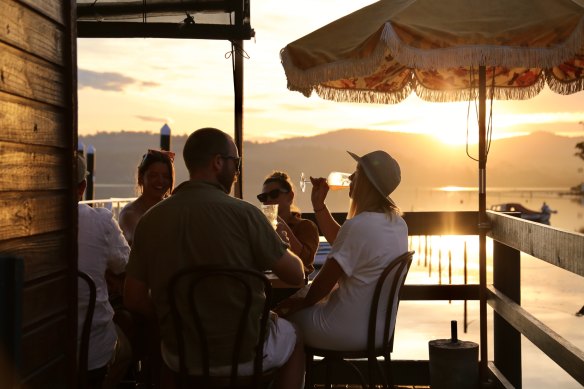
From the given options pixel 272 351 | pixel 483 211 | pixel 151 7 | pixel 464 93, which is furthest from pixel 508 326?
pixel 151 7

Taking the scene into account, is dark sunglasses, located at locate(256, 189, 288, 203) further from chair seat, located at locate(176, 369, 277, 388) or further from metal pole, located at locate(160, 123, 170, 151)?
metal pole, located at locate(160, 123, 170, 151)

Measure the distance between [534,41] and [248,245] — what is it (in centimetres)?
192

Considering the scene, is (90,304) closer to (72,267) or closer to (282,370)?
(72,267)

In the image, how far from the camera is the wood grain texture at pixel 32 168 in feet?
7.17

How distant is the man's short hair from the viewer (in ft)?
10.1

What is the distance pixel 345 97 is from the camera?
5281 millimetres

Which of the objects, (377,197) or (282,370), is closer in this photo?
(282,370)

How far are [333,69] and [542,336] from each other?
1.64m

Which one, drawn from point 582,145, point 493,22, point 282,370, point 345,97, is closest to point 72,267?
point 282,370

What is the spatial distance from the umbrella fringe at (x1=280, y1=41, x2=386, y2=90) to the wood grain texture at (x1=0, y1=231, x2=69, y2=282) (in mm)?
1945

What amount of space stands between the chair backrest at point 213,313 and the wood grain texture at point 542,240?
120 cm

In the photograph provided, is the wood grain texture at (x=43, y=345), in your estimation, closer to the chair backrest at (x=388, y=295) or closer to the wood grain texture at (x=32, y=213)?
the wood grain texture at (x=32, y=213)

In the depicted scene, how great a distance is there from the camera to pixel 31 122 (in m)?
2.38

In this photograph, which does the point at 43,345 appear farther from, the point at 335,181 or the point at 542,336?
the point at 335,181
